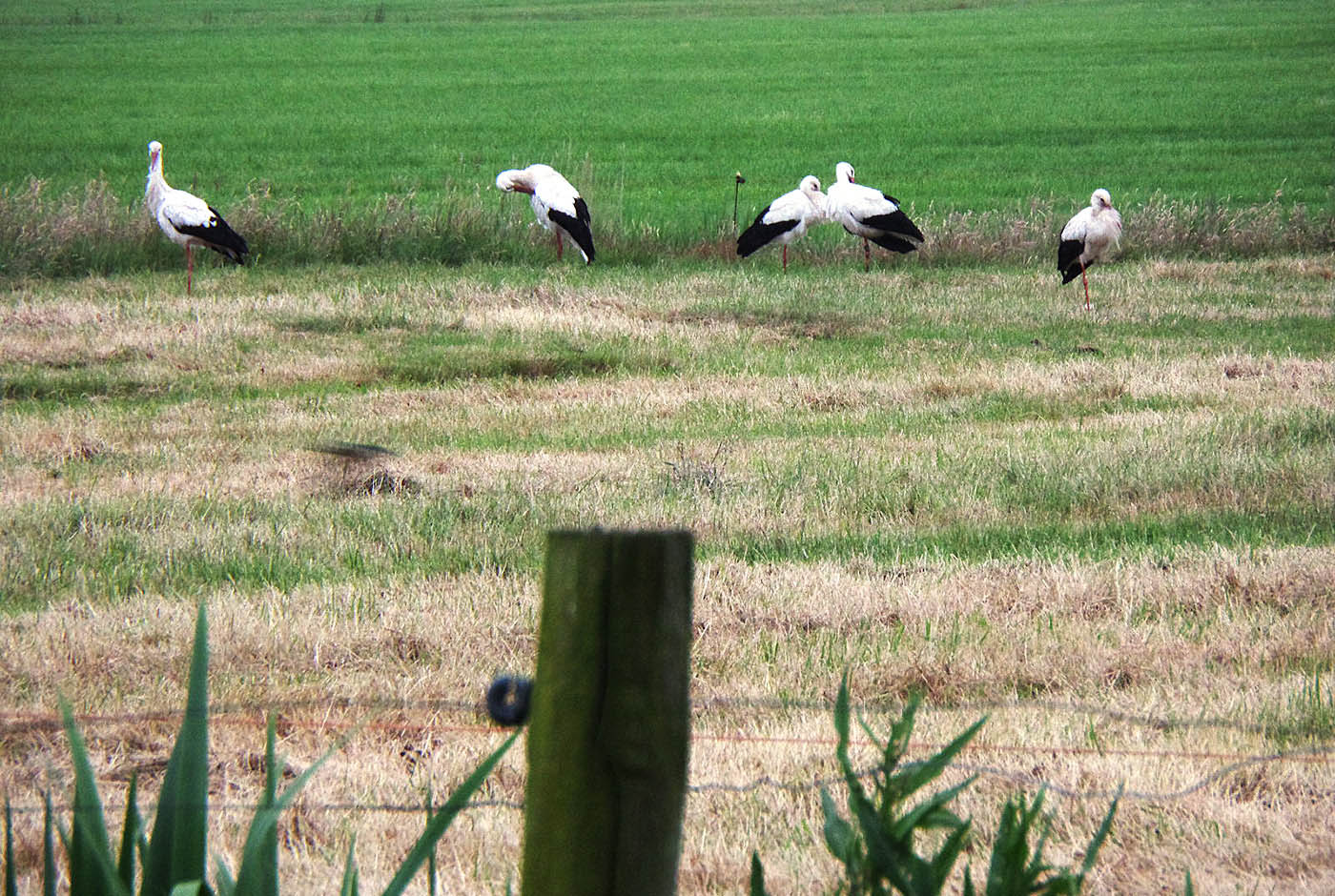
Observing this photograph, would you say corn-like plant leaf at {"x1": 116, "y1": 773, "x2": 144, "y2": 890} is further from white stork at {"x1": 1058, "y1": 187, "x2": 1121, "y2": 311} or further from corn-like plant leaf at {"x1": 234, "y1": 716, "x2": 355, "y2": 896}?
white stork at {"x1": 1058, "y1": 187, "x2": 1121, "y2": 311}

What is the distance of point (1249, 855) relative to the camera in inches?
126

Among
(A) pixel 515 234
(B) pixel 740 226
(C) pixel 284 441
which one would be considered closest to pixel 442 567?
(C) pixel 284 441

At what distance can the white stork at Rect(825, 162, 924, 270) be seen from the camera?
537 inches

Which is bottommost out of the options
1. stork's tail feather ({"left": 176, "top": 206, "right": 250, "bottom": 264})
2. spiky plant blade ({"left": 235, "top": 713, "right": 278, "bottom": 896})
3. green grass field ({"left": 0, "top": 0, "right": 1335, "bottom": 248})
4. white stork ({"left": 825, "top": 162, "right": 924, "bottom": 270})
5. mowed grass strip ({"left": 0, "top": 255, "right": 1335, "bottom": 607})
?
spiky plant blade ({"left": 235, "top": 713, "right": 278, "bottom": 896})

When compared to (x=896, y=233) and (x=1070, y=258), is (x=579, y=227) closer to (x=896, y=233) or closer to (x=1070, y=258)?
(x=896, y=233)

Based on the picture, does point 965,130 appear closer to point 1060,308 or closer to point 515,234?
point 515,234

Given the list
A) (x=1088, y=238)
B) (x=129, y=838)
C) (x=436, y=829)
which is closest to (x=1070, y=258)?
(x=1088, y=238)

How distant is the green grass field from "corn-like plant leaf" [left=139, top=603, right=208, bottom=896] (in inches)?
498

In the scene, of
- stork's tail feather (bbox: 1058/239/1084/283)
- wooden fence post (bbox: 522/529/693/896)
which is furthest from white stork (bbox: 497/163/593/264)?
wooden fence post (bbox: 522/529/693/896)

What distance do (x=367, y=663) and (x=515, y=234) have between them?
10.7m

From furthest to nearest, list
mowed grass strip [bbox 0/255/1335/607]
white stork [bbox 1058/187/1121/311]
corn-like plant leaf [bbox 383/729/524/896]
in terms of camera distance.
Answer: white stork [bbox 1058/187/1121/311] < mowed grass strip [bbox 0/255/1335/607] < corn-like plant leaf [bbox 383/729/524/896]

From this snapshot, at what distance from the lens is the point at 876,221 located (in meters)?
13.7

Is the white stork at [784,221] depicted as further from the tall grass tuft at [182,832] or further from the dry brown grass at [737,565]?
the tall grass tuft at [182,832]

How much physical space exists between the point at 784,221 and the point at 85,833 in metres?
12.2
